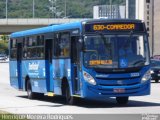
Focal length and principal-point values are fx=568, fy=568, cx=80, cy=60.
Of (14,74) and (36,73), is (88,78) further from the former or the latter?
(14,74)

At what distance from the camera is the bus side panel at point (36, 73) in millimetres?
22312

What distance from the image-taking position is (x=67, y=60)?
19.5 metres

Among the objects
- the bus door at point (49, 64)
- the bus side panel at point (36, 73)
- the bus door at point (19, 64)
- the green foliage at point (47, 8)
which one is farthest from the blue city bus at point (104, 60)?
the green foliage at point (47, 8)

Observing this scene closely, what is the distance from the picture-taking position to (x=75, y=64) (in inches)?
744

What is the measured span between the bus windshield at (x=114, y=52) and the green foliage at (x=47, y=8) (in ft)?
406

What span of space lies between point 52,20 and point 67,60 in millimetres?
81517

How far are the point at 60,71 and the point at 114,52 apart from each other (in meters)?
2.67

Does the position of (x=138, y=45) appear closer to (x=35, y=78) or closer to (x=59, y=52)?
(x=59, y=52)

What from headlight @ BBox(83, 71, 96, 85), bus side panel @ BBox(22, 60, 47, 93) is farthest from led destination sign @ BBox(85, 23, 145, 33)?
bus side panel @ BBox(22, 60, 47, 93)

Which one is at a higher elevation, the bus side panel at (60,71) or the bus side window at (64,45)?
the bus side window at (64,45)

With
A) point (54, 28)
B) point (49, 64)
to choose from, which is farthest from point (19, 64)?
point (54, 28)

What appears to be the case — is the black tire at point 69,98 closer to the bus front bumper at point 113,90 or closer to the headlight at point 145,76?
the bus front bumper at point 113,90

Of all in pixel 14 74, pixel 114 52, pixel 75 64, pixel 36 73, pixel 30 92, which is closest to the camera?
pixel 114 52

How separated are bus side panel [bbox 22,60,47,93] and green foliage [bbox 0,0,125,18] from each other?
118m
